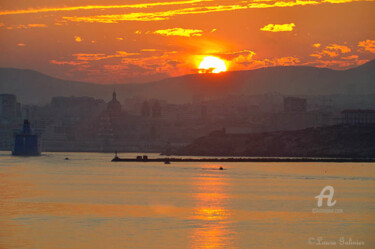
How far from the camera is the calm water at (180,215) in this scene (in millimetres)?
56812

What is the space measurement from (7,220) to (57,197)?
25566 millimetres

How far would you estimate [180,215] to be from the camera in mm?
72438

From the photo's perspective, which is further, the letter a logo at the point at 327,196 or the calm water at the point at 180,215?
the letter a logo at the point at 327,196

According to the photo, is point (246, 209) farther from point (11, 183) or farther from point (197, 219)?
point (11, 183)

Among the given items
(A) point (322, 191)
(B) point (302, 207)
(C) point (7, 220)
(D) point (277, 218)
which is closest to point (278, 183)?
(A) point (322, 191)

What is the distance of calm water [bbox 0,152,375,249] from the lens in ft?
186
